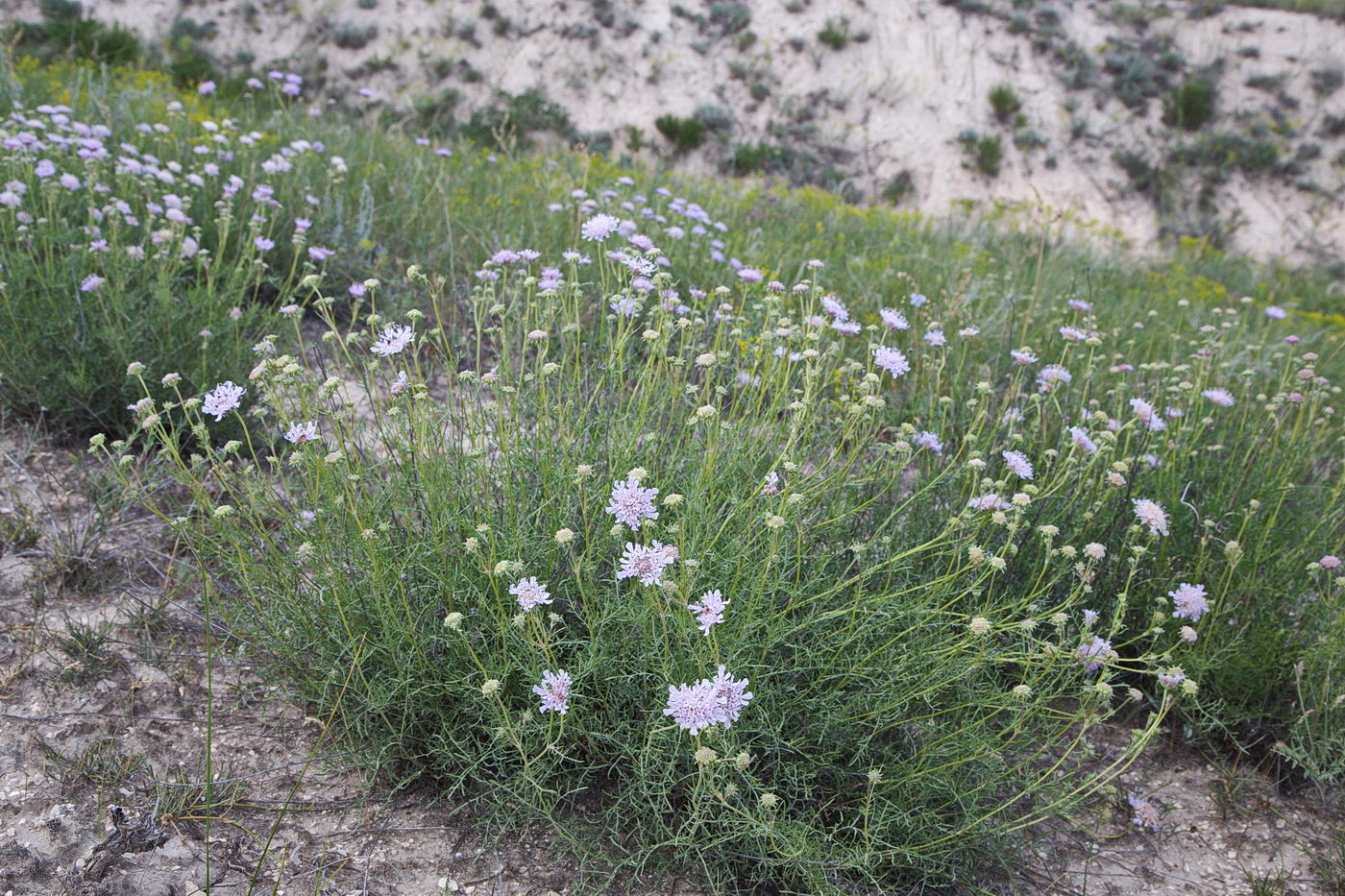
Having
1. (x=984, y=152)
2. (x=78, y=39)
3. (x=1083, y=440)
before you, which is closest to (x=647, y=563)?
(x=1083, y=440)

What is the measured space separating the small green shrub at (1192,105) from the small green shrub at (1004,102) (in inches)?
83.5

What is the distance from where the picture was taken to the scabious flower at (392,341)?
1911mm

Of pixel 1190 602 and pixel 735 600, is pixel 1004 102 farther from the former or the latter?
pixel 735 600

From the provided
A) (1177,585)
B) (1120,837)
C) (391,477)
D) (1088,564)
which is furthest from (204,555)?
(1177,585)

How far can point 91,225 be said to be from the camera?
127 inches

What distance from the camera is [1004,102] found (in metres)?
12.6

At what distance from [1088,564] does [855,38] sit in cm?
1317

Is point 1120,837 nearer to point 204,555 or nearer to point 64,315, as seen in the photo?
point 204,555

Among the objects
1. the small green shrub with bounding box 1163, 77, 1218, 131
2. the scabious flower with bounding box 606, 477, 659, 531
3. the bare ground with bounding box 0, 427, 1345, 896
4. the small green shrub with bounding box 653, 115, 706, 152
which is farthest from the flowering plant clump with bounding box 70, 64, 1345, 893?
the small green shrub with bounding box 1163, 77, 1218, 131

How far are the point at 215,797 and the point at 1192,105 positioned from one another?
14.8m

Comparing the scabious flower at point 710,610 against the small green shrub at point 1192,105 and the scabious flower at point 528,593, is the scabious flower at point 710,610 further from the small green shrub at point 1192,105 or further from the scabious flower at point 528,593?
the small green shrub at point 1192,105

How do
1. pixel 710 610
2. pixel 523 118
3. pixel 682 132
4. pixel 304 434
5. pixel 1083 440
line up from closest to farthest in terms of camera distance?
pixel 710 610
pixel 304 434
pixel 1083 440
pixel 523 118
pixel 682 132

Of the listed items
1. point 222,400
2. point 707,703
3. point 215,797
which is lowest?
point 215,797

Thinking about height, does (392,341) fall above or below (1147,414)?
above
